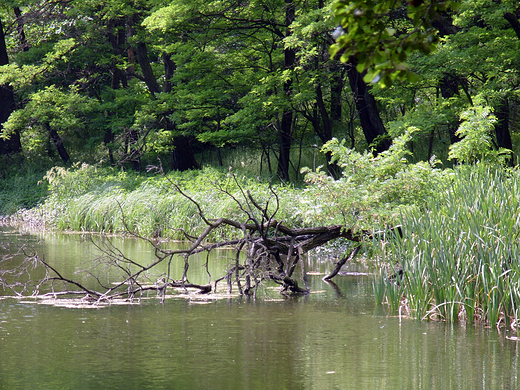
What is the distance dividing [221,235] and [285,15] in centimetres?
692

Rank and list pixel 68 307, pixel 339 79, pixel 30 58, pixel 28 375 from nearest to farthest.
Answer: pixel 28 375 < pixel 68 307 < pixel 339 79 < pixel 30 58

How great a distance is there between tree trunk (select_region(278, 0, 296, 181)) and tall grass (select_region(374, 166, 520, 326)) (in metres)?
10.1

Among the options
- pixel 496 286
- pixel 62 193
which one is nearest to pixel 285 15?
pixel 62 193

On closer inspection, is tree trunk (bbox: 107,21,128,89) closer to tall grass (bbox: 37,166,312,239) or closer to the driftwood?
tall grass (bbox: 37,166,312,239)

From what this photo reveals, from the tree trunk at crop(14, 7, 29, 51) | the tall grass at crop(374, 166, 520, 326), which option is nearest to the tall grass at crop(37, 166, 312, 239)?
the tall grass at crop(374, 166, 520, 326)

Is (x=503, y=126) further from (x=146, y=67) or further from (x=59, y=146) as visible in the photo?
(x=59, y=146)

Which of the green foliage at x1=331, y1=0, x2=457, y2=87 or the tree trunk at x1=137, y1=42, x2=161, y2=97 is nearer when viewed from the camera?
the green foliage at x1=331, y1=0, x2=457, y2=87


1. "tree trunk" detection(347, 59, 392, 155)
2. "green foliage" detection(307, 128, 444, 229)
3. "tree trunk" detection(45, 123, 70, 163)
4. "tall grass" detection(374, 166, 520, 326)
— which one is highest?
"tree trunk" detection(45, 123, 70, 163)

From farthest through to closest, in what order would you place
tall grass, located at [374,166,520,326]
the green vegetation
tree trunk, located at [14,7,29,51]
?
tree trunk, located at [14,7,29,51] < the green vegetation < tall grass, located at [374,166,520,326]

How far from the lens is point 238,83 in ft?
60.1

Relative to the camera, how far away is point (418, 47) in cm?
253

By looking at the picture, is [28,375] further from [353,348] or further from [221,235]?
[221,235]

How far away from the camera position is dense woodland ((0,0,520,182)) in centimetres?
1242

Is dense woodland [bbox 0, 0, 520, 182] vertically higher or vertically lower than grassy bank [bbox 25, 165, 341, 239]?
higher
